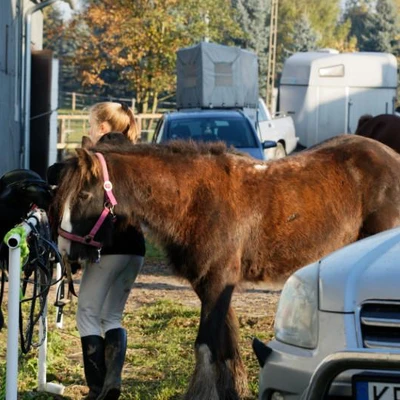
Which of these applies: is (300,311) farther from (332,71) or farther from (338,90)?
(338,90)

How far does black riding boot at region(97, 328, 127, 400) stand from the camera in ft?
21.3

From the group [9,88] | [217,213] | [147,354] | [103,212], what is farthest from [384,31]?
[103,212]

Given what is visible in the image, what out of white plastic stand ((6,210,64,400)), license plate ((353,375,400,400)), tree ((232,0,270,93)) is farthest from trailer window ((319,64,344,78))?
tree ((232,0,270,93))

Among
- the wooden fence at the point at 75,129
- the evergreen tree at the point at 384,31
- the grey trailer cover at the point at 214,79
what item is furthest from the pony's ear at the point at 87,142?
the evergreen tree at the point at 384,31

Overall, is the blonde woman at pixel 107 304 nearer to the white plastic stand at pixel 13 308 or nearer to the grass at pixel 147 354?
the grass at pixel 147 354

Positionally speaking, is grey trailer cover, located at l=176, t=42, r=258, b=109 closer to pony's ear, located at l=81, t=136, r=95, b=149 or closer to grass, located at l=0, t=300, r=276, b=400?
grass, located at l=0, t=300, r=276, b=400

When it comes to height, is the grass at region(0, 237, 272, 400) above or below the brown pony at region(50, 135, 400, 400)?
below

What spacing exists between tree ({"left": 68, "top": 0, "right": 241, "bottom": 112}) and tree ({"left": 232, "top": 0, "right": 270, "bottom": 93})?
27.7 m

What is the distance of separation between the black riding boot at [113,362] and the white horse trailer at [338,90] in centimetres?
2990

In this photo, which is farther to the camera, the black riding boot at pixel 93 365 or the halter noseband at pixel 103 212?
the black riding boot at pixel 93 365

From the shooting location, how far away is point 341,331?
4371 mm

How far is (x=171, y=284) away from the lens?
12.2 metres

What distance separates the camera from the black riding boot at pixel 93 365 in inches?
265

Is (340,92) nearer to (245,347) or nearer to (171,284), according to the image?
(171,284)
